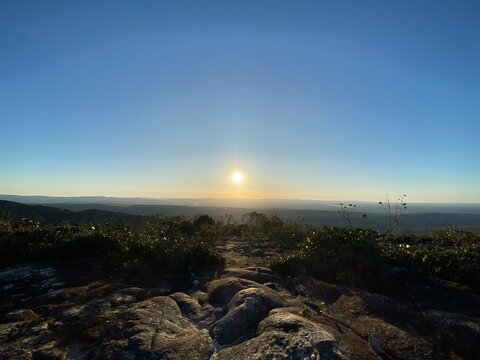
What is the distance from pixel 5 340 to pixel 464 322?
6.42 meters

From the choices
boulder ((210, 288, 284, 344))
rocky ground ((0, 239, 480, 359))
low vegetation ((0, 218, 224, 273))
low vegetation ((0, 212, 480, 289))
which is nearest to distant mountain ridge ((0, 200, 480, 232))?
low vegetation ((0, 212, 480, 289))

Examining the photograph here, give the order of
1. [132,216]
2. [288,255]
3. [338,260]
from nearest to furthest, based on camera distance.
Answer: [338,260] < [288,255] < [132,216]

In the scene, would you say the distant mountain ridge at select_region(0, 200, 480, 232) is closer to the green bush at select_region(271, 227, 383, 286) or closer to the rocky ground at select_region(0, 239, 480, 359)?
the green bush at select_region(271, 227, 383, 286)

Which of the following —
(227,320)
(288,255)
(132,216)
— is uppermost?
(132,216)

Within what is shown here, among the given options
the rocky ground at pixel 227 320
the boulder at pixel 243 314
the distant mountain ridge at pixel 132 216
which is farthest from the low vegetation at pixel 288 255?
the distant mountain ridge at pixel 132 216

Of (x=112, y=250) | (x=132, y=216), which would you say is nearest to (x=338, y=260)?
(x=112, y=250)

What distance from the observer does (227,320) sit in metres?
5.13

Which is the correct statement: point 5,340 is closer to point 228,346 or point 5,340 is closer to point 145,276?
point 228,346

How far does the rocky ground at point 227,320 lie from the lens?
4238 millimetres

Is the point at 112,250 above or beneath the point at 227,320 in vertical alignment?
above

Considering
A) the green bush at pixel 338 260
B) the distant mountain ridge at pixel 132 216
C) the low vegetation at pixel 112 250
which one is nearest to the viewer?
the green bush at pixel 338 260

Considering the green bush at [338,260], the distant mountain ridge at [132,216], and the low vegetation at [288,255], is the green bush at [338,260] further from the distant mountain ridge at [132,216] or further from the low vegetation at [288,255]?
the distant mountain ridge at [132,216]

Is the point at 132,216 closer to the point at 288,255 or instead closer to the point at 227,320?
the point at 288,255

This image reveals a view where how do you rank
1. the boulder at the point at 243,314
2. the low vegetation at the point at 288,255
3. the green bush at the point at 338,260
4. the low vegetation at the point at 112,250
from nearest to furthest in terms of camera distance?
1. the boulder at the point at 243,314
2. the green bush at the point at 338,260
3. the low vegetation at the point at 288,255
4. the low vegetation at the point at 112,250
